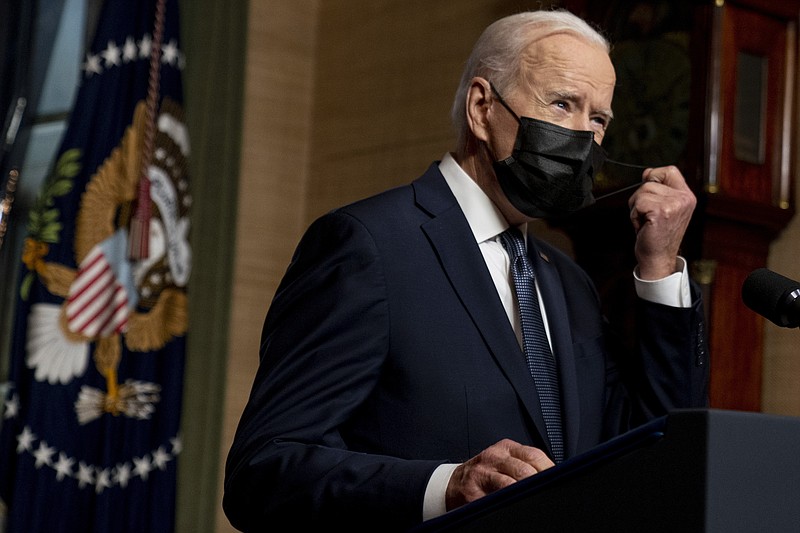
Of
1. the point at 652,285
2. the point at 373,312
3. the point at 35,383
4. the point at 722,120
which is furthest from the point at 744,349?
the point at 35,383

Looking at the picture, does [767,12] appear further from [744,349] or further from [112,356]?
[112,356]

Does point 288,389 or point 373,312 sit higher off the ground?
point 373,312

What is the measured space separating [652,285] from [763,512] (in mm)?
963

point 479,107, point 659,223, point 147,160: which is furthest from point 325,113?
point 659,223

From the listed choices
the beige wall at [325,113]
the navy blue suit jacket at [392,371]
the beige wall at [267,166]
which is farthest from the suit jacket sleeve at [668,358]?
the beige wall at [267,166]

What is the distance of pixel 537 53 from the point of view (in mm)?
2053

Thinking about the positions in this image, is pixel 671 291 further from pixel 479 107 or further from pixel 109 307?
pixel 109 307

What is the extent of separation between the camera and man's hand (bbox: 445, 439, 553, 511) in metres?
1.29

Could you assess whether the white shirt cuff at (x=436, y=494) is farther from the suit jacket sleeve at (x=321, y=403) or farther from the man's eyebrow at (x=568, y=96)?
the man's eyebrow at (x=568, y=96)

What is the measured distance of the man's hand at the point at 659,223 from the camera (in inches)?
77.1

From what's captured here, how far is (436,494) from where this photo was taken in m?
1.41

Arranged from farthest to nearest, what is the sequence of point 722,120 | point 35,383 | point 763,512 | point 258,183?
1. point 258,183
2. point 35,383
3. point 722,120
4. point 763,512

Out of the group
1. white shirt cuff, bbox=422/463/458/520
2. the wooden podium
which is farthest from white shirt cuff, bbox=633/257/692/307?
the wooden podium

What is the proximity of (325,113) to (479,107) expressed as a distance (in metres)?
3.19
